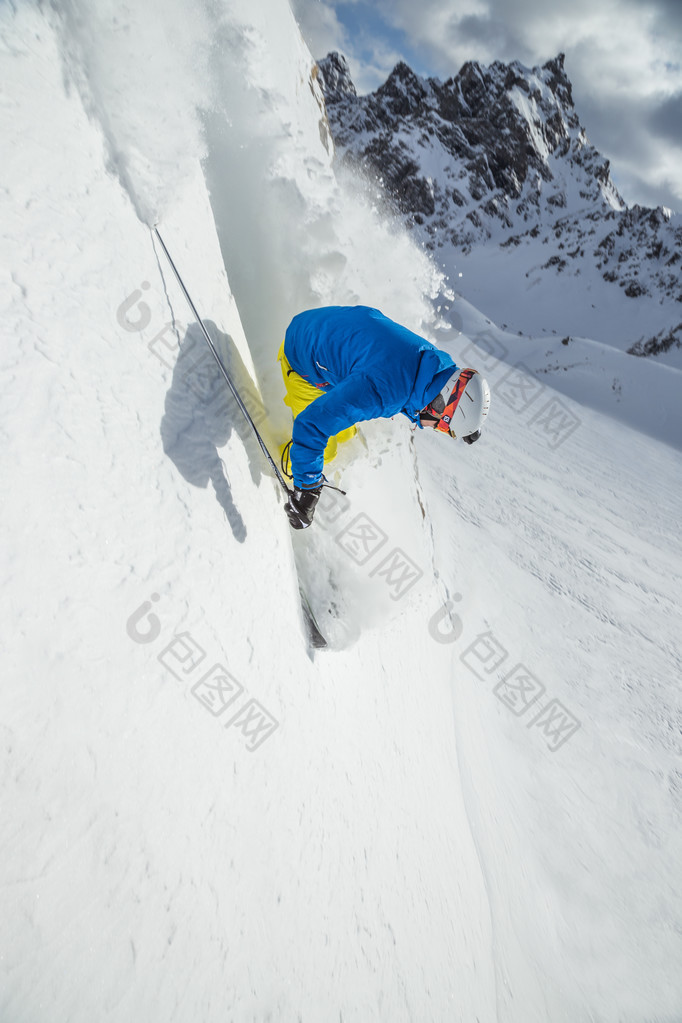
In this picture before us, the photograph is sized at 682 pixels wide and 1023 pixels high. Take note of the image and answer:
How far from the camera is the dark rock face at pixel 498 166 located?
114ft

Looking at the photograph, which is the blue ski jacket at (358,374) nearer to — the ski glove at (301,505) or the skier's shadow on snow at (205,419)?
the ski glove at (301,505)

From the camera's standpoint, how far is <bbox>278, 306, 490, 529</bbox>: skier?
1.75 metres

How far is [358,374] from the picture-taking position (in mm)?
1781

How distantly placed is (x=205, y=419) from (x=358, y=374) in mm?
578

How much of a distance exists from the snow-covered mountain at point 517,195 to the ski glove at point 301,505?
24097mm

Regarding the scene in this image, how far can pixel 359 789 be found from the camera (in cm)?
188

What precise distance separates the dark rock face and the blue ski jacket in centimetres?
3627

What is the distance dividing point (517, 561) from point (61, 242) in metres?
5.00

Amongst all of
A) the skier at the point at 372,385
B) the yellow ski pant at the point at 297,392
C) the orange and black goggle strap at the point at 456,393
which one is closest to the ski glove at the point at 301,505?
the skier at the point at 372,385

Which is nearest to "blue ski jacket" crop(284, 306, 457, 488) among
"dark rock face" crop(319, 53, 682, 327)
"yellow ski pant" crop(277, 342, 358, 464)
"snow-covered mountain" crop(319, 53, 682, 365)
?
"yellow ski pant" crop(277, 342, 358, 464)

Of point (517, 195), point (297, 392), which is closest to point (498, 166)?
point (517, 195)

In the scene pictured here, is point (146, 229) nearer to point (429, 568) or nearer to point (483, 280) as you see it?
point (429, 568)

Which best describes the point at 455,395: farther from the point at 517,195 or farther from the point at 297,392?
the point at 517,195

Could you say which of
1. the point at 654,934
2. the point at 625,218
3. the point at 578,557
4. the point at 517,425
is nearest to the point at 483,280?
the point at 625,218
